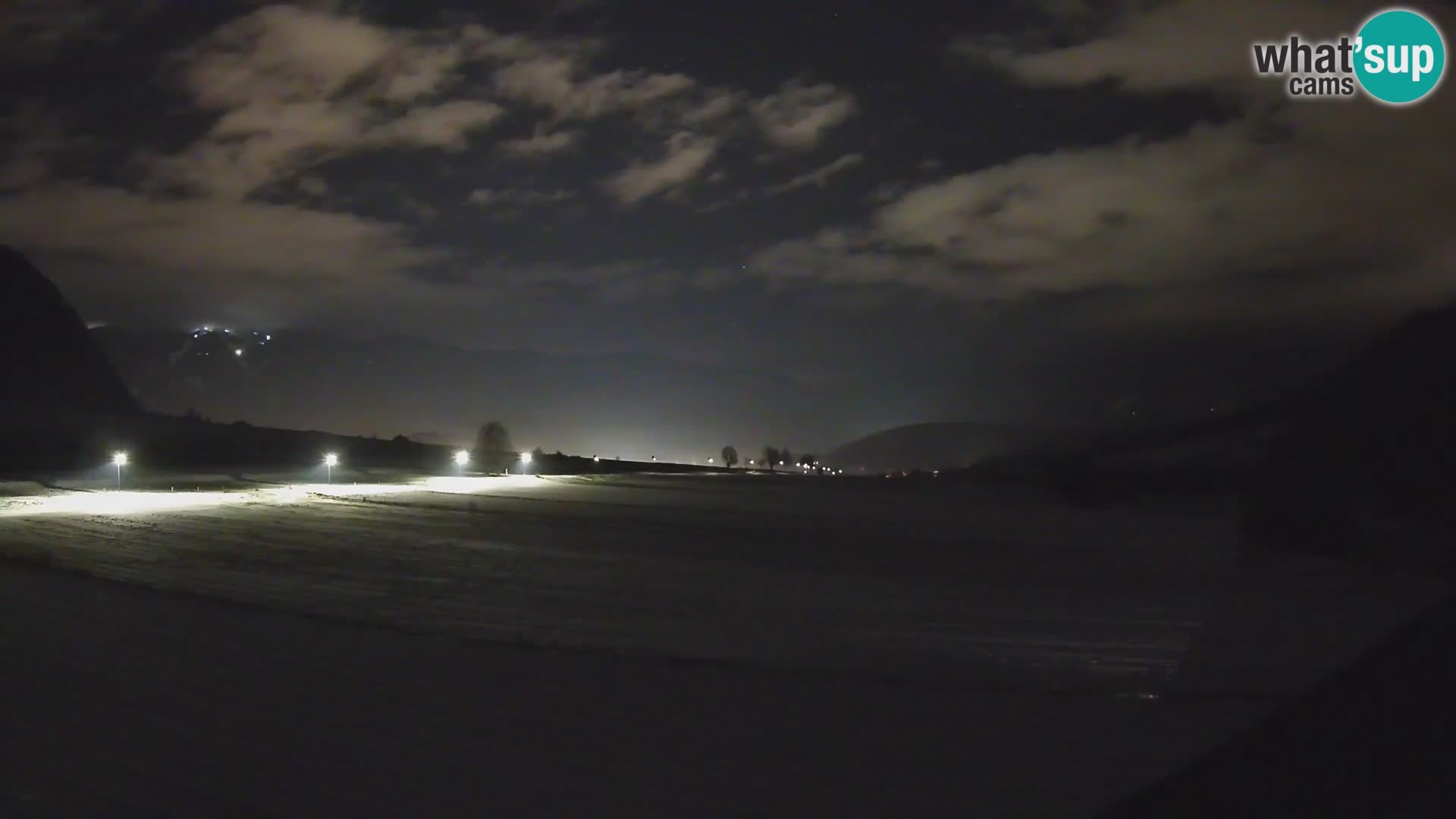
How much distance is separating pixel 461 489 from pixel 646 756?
110ft

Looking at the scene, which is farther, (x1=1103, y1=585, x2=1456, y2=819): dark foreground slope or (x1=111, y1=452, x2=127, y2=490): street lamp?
(x1=111, y1=452, x2=127, y2=490): street lamp

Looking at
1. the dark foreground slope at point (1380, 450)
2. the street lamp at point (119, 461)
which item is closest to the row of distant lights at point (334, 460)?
the street lamp at point (119, 461)

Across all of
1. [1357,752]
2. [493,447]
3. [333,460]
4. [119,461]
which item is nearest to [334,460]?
[333,460]

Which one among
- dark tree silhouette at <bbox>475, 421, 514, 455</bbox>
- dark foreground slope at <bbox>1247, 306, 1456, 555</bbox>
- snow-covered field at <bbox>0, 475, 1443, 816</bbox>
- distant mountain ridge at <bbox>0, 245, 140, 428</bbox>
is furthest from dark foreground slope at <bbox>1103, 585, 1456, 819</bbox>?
dark tree silhouette at <bbox>475, 421, 514, 455</bbox>

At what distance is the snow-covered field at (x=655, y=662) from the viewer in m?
6.02

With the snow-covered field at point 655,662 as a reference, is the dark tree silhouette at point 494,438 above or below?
above

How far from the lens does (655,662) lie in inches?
357

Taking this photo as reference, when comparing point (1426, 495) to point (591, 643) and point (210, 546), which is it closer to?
point (591, 643)

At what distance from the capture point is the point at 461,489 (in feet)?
126

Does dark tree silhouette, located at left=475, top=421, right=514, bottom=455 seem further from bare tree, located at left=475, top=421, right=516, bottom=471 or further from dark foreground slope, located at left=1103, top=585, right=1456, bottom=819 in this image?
dark foreground slope, located at left=1103, top=585, right=1456, bottom=819

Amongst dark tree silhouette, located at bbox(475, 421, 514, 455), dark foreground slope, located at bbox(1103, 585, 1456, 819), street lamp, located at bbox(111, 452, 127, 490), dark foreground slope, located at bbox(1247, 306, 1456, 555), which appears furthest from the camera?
dark tree silhouette, located at bbox(475, 421, 514, 455)

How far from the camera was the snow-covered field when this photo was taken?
19.7 ft

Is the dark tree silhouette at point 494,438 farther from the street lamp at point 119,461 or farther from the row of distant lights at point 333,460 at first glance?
the street lamp at point 119,461

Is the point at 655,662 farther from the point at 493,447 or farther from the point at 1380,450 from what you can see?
the point at 493,447
